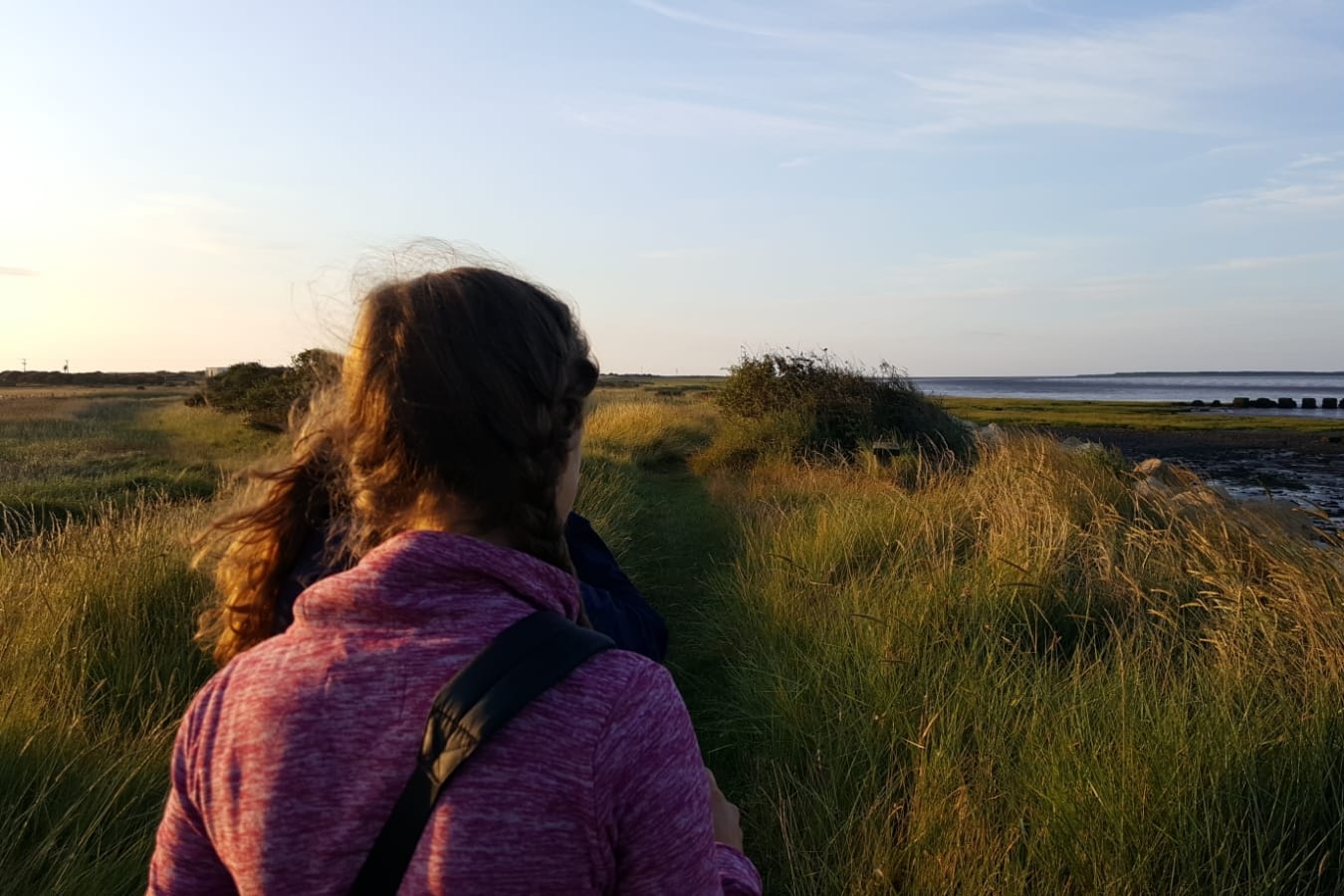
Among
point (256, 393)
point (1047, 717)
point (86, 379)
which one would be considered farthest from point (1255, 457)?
point (86, 379)

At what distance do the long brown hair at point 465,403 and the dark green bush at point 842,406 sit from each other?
521 inches

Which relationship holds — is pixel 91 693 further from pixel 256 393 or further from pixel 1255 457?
pixel 1255 457

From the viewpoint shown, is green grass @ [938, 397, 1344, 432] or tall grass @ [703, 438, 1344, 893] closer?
tall grass @ [703, 438, 1344, 893]

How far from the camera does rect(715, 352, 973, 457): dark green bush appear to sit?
588 inches

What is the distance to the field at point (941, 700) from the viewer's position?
8.70ft

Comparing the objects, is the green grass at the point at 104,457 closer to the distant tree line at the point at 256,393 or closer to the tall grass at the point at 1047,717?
the distant tree line at the point at 256,393

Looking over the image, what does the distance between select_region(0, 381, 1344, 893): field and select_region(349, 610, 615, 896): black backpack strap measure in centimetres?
194

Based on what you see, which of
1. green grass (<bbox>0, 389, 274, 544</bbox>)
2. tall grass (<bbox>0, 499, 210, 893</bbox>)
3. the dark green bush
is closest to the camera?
tall grass (<bbox>0, 499, 210, 893</bbox>)

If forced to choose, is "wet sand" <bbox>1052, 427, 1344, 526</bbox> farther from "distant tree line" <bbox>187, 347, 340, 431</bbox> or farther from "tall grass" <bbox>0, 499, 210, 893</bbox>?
"distant tree line" <bbox>187, 347, 340, 431</bbox>

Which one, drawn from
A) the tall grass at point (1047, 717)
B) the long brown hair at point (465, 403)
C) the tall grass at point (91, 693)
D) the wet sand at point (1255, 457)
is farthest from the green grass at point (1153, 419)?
the long brown hair at point (465, 403)

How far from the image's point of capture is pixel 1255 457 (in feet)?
75.2

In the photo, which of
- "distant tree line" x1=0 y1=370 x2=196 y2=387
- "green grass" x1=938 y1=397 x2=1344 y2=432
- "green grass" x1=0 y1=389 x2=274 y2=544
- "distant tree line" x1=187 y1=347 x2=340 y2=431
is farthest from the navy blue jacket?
"distant tree line" x1=0 y1=370 x2=196 y2=387

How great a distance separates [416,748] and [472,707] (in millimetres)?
90

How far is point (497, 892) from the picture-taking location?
101 centimetres
